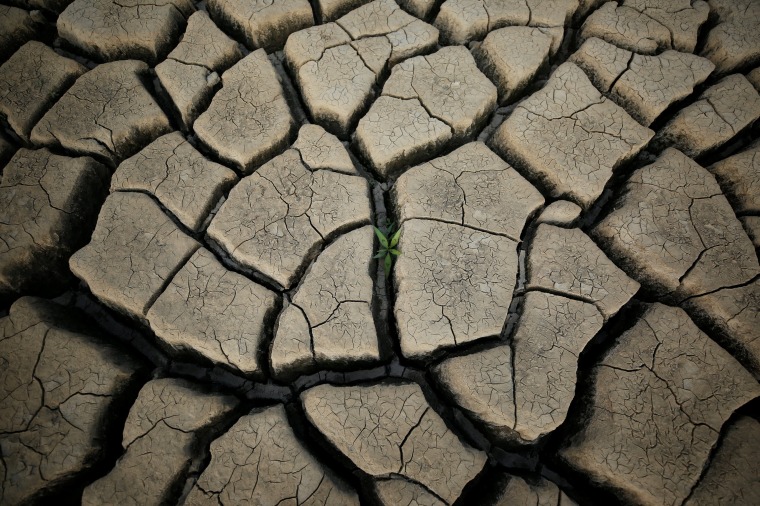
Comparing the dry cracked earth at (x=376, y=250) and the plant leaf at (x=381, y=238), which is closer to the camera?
the dry cracked earth at (x=376, y=250)

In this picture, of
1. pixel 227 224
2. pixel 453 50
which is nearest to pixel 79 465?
pixel 227 224

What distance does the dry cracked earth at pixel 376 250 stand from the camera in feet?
4.89

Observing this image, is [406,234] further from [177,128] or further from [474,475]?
[177,128]

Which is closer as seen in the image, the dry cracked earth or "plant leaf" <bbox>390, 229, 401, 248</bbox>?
the dry cracked earth

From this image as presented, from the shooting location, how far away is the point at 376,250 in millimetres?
1801

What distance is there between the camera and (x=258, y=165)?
2.00m

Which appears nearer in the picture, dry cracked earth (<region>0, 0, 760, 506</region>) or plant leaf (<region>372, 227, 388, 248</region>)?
dry cracked earth (<region>0, 0, 760, 506</region>)

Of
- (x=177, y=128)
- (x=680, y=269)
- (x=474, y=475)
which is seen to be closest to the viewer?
(x=474, y=475)

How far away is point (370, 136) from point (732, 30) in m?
1.99

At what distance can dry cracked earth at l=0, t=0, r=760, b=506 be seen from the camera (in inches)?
58.7

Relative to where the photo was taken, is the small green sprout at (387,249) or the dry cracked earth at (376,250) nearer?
the dry cracked earth at (376,250)

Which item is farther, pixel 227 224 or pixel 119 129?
pixel 119 129

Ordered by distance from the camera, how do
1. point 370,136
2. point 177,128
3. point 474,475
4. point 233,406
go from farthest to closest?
1. point 177,128
2. point 370,136
3. point 233,406
4. point 474,475

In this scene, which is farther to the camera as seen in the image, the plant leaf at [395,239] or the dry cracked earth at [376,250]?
the plant leaf at [395,239]
